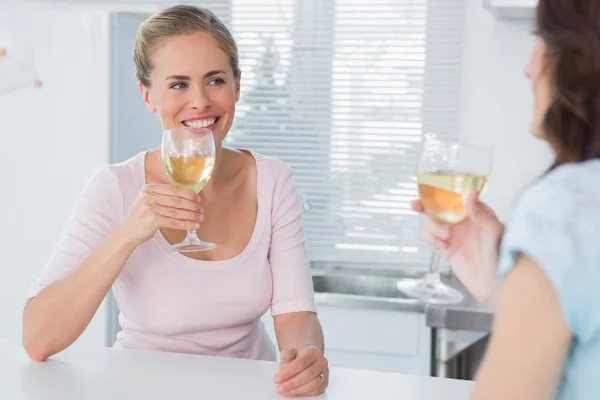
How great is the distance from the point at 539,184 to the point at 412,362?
202cm

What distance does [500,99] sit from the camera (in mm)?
2961

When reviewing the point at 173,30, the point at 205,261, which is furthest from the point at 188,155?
the point at 173,30

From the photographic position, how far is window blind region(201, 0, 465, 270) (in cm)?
305

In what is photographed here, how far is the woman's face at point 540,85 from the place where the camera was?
687mm

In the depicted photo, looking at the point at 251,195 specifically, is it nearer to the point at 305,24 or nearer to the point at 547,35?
the point at 547,35

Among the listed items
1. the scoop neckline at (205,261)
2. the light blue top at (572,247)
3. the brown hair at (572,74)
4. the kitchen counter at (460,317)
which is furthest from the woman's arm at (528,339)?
the kitchen counter at (460,317)

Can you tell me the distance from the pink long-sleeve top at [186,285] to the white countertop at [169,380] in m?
0.24

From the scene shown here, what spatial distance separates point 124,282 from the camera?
163 centimetres

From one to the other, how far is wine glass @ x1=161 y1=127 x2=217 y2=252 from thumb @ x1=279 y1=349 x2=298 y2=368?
37 centimetres

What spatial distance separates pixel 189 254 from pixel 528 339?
1.14 meters

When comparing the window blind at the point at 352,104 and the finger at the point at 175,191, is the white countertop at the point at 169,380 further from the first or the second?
the window blind at the point at 352,104

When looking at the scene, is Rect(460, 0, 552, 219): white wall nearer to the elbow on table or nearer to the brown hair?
the elbow on table

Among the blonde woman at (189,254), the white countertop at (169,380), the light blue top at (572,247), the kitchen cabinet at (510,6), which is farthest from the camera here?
the kitchen cabinet at (510,6)

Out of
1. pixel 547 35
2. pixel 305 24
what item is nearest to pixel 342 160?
pixel 305 24
